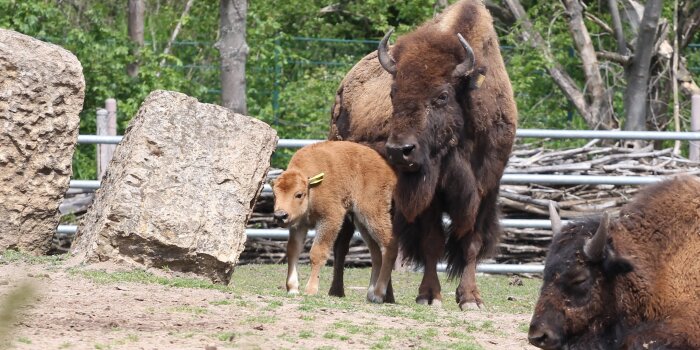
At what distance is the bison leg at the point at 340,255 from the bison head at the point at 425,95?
108 cm

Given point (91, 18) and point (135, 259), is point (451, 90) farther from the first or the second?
point (91, 18)

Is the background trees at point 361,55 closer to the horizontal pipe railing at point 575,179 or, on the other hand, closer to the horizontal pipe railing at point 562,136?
the horizontal pipe railing at point 562,136

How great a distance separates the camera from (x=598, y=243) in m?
5.39

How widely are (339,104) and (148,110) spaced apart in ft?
7.08

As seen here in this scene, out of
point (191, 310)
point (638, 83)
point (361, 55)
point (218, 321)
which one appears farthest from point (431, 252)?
point (361, 55)

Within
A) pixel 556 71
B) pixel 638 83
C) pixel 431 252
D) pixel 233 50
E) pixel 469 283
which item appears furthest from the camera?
pixel 556 71

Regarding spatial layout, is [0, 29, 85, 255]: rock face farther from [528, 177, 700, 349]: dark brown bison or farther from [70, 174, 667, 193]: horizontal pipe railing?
[528, 177, 700, 349]: dark brown bison

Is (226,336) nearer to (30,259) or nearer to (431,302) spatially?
(30,259)

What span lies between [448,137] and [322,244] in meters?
1.14

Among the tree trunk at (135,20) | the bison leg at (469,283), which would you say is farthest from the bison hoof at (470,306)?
the tree trunk at (135,20)

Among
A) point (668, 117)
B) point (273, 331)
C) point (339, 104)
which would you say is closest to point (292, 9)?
point (668, 117)

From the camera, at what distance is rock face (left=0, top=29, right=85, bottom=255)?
8562 millimetres

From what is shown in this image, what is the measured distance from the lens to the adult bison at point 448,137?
8.01 metres

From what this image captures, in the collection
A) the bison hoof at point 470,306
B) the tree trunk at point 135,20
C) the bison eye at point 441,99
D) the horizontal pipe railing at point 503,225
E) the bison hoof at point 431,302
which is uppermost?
the bison eye at point 441,99
